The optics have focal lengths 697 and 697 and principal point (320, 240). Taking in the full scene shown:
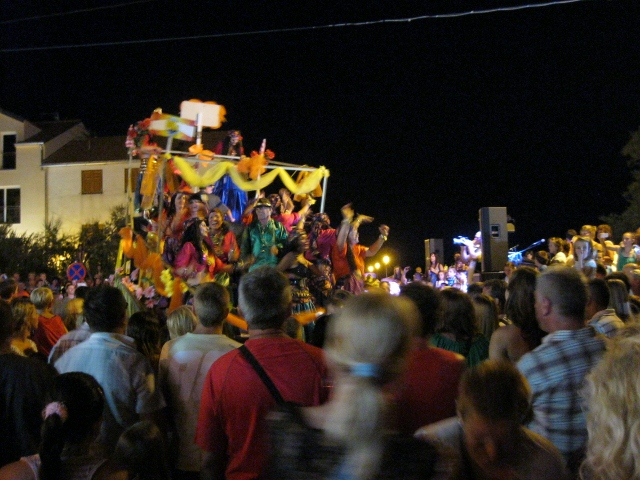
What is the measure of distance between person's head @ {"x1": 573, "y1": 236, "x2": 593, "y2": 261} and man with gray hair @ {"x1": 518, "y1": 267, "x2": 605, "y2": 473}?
6945 mm

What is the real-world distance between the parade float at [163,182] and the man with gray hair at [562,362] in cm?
765

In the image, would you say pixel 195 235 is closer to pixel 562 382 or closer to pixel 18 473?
pixel 18 473

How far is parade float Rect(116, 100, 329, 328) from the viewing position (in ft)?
36.0

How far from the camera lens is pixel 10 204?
40250mm

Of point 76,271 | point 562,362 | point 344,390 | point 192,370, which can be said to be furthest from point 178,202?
point 344,390

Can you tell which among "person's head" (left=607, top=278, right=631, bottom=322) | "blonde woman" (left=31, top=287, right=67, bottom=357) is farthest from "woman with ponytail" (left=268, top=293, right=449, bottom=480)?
"blonde woman" (left=31, top=287, right=67, bottom=357)

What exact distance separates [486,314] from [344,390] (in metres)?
3.40

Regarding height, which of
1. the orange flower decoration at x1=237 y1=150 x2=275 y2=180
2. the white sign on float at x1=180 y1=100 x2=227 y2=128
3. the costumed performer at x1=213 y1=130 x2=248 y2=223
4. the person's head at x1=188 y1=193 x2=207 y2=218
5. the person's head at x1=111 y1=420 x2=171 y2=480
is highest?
the white sign on float at x1=180 y1=100 x2=227 y2=128

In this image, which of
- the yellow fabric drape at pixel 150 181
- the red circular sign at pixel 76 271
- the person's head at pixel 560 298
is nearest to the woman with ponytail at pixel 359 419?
the person's head at pixel 560 298

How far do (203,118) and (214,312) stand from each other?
967 centimetres

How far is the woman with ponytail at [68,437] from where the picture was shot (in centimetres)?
282

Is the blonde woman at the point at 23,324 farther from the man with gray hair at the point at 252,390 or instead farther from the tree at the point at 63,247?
A: the tree at the point at 63,247

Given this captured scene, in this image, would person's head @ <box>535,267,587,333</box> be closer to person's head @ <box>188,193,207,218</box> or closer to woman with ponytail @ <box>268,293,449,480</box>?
woman with ponytail @ <box>268,293,449,480</box>

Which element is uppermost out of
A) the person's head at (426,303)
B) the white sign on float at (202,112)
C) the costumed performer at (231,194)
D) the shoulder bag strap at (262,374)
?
the white sign on float at (202,112)
